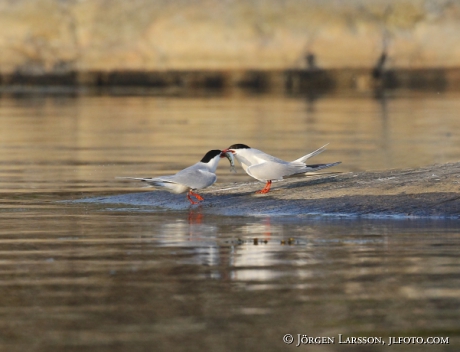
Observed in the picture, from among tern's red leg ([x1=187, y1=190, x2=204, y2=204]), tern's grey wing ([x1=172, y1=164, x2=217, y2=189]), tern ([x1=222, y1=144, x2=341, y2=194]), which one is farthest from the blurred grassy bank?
tern's grey wing ([x1=172, y1=164, x2=217, y2=189])

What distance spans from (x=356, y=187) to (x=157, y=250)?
312 centimetres

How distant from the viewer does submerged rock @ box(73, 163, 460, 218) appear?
913cm

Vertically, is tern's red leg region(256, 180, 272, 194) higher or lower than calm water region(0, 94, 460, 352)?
higher

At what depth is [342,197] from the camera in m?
9.63

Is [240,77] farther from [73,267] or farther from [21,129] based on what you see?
[73,267]

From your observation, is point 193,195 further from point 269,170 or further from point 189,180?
point 269,170

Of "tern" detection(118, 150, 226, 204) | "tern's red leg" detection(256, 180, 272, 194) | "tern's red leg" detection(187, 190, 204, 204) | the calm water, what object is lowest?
the calm water

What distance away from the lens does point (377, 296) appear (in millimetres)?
5613

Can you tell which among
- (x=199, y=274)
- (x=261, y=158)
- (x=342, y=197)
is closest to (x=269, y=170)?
(x=261, y=158)

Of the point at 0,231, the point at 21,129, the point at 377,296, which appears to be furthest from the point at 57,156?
the point at 377,296

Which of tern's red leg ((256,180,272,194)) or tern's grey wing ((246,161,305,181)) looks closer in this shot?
tern's grey wing ((246,161,305,181))

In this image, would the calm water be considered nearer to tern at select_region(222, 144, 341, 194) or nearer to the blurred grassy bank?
tern at select_region(222, 144, 341, 194)

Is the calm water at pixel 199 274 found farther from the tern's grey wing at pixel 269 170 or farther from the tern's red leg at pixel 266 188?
the tern's red leg at pixel 266 188

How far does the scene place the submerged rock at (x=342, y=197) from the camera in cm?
913
